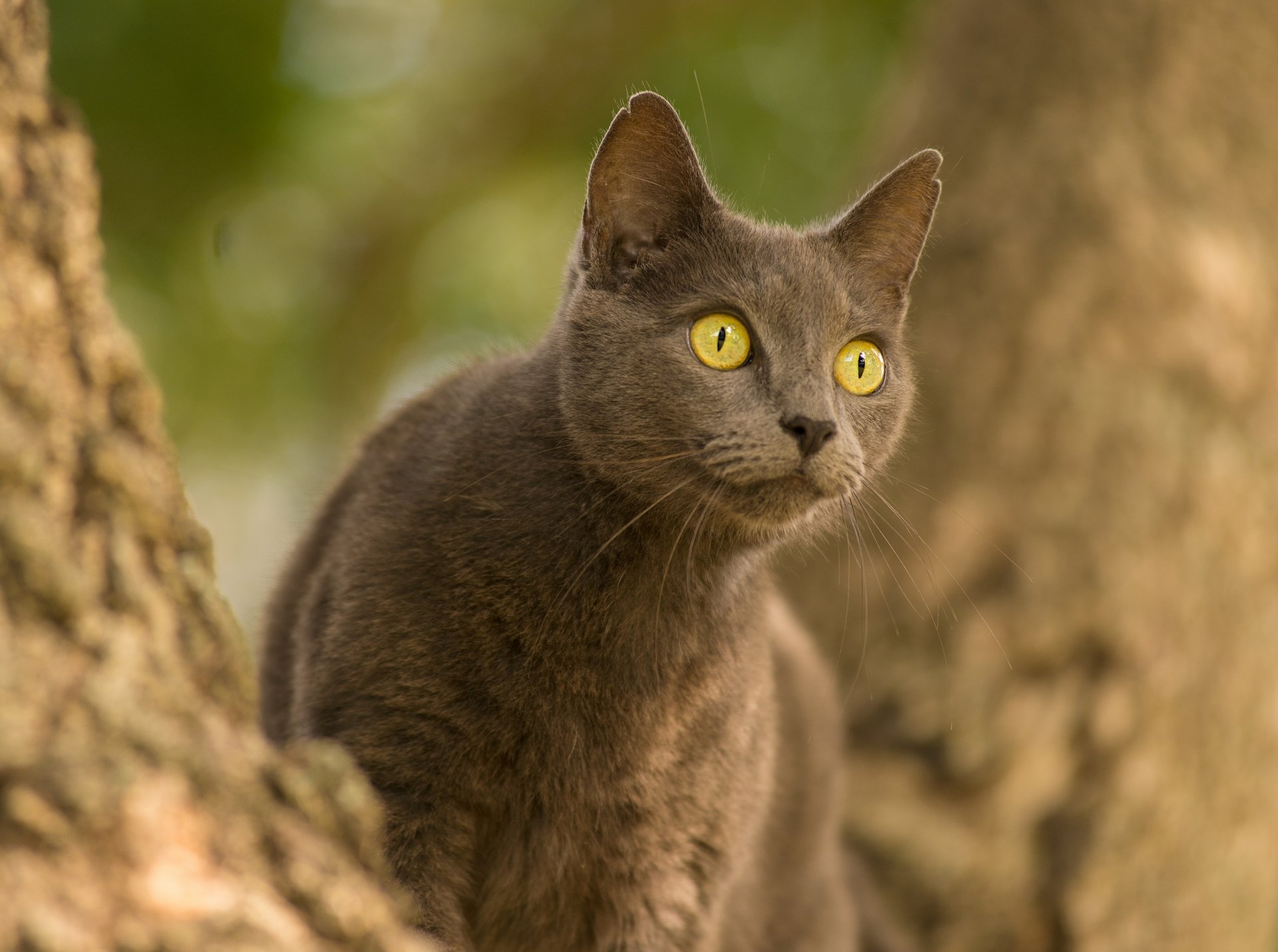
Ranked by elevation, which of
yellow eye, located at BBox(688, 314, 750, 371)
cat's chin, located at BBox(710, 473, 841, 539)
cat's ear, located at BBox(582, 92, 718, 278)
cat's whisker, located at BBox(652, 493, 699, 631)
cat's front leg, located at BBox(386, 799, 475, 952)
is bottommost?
cat's front leg, located at BBox(386, 799, 475, 952)

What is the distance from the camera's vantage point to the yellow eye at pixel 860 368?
230 centimetres

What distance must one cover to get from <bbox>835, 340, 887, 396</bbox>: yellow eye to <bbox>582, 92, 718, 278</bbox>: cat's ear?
14.9 inches

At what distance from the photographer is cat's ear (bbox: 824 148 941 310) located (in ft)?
7.98

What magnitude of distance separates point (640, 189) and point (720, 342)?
1.13 feet

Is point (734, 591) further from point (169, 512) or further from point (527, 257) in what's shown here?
point (527, 257)

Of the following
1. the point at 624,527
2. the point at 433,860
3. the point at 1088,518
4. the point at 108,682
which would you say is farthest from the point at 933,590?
the point at 108,682

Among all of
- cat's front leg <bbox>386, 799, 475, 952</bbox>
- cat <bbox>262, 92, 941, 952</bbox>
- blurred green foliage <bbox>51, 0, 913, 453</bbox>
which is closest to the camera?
cat's front leg <bbox>386, 799, 475, 952</bbox>

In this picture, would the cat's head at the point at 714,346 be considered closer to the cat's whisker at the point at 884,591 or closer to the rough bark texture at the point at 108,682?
the rough bark texture at the point at 108,682

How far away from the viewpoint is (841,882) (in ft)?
10.2

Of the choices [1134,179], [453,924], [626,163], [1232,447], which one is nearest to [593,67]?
[1134,179]

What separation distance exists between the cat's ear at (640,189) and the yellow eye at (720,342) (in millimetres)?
207

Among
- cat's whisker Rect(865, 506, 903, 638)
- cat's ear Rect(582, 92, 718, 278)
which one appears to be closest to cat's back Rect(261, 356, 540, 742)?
cat's ear Rect(582, 92, 718, 278)

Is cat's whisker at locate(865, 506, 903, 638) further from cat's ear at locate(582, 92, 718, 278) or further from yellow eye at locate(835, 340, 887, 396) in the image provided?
cat's ear at locate(582, 92, 718, 278)

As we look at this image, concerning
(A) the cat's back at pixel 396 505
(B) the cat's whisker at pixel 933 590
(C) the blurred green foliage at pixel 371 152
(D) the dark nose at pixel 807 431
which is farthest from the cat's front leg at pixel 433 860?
(C) the blurred green foliage at pixel 371 152
